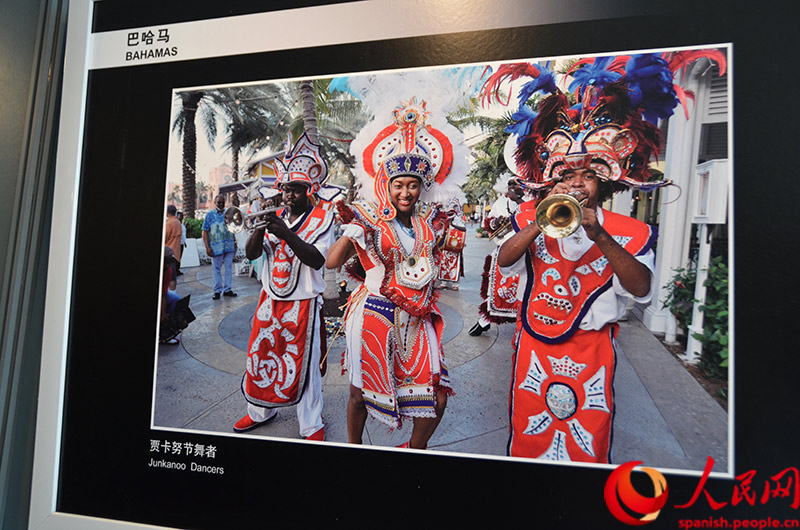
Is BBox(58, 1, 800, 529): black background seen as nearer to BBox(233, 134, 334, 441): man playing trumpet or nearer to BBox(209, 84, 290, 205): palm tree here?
BBox(209, 84, 290, 205): palm tree

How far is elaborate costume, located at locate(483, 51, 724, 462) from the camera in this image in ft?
6.28

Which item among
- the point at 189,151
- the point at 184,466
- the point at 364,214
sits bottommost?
the point at 184,466

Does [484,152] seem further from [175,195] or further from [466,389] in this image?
[175,195]

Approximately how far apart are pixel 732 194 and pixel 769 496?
1423 millimetres

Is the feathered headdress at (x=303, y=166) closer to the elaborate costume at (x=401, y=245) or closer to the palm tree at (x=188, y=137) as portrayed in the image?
the elaborate costume at (x=401, y=245)

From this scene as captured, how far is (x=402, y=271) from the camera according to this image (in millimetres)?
2111

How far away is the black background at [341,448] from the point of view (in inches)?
70.9

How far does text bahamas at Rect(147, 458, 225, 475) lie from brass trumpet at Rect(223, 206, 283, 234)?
1.38 meters

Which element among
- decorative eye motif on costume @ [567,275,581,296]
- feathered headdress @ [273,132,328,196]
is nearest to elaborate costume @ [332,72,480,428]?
feathered headdress @ [273,132,328,196]

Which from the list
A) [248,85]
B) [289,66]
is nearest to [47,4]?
[248,85]

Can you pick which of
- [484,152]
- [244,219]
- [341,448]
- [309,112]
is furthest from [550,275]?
[244,219]

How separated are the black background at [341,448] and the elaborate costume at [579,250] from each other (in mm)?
141

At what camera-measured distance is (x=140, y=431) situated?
2.28m

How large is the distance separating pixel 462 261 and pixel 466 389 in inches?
27.2
